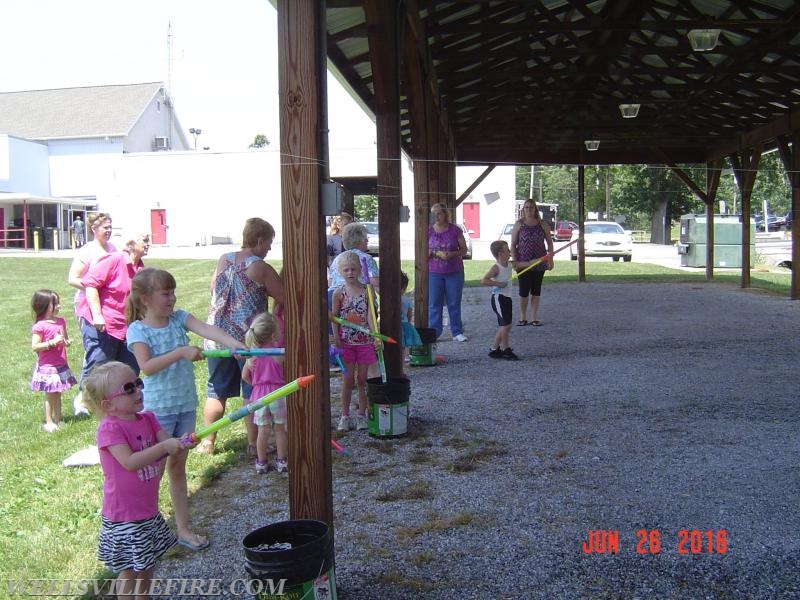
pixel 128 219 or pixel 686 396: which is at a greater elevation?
pixel 128 219

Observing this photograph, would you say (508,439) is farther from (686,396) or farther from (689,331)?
(689,331)

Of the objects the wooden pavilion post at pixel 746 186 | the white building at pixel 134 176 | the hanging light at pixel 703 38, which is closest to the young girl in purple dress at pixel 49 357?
the hanging light at pixel 703 38

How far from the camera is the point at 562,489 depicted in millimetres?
4125

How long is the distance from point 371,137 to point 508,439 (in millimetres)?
25441

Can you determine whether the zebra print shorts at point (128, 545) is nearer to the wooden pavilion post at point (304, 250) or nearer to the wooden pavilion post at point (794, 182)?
the wooden pavilion post at point (304, 250)

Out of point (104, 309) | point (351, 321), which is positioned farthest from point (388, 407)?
point (104, 309)

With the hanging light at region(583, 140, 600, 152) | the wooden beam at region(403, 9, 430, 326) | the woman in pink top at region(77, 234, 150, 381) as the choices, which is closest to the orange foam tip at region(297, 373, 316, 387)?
the woman in pink top at region(77, 234, 150, 381)

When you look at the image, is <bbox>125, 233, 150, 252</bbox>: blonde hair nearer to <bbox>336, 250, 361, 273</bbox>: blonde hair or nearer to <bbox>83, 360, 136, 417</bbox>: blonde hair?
<bbox>336, 250, 361, 273</bbox>: blonde hair

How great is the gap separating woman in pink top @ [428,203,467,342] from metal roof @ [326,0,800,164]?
1737 mm

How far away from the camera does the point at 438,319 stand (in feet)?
29.2

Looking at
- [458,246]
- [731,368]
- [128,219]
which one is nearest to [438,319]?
[458,246]

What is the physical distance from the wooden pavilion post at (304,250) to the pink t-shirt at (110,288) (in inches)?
108

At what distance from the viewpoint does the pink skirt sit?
18.4ft

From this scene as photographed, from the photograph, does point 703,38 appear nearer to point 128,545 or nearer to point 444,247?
point 444,247
